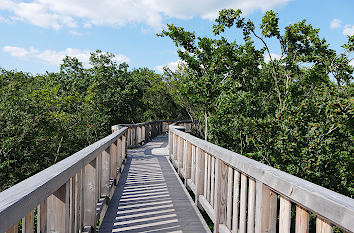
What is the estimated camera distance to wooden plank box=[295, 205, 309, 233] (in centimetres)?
161

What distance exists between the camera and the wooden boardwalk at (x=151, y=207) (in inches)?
148

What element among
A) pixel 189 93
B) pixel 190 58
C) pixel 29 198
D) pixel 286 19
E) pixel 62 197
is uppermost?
pixel 286 19

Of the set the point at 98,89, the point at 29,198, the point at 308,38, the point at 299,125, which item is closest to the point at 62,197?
the point at 29,198

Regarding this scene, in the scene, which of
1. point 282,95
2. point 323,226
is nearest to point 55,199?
point 323,226

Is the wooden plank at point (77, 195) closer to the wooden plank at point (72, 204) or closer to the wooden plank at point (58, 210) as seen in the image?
the wooden plank at point (72, 204)

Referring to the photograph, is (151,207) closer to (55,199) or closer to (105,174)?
(105,174)

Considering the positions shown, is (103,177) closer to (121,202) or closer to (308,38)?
(121,202)

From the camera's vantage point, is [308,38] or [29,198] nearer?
[29,198]

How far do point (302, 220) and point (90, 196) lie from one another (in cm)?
233

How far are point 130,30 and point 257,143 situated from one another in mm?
18201

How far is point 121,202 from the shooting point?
Answer: 479 cm

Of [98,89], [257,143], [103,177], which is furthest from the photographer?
[98,89]

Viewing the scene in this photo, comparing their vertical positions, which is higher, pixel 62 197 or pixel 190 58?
pixel 190 58

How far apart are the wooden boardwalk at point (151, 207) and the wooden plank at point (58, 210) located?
66.2 inches
